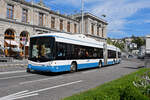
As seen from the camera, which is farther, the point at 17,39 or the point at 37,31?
the point at 37,31

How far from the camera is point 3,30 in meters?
29.5

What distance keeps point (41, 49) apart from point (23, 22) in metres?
25.0

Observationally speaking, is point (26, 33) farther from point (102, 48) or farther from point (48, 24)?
point (102, 48)

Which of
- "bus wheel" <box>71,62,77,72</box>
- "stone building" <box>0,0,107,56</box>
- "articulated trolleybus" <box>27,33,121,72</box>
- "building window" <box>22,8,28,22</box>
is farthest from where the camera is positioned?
"building window" <box>22,8,28,22</box>

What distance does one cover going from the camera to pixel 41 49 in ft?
36.9

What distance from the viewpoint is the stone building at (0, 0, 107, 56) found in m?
29.7

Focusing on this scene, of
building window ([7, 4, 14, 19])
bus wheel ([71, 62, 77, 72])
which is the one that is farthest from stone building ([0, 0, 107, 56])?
bus wheel ([71, 62, 77, 72])

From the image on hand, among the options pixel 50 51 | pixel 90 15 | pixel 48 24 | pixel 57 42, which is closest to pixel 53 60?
pixel 50 51

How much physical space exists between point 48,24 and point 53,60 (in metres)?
31.7

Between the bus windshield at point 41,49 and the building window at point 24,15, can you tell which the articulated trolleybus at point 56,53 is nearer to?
the bus windshield at point 41,49

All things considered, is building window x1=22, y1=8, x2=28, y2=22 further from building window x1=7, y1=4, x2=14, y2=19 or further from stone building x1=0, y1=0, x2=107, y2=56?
building window x1=7, y1=4, x2=14, y2=19

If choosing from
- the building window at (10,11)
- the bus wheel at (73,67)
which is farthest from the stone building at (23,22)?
the bus wheel at (73,67)

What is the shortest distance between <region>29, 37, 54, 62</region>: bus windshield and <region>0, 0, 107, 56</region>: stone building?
1069cm

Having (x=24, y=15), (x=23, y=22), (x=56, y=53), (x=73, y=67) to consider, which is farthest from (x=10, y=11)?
(x=56, y=53)
